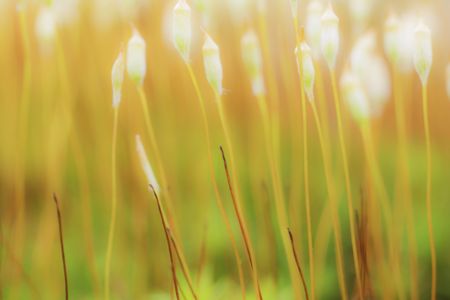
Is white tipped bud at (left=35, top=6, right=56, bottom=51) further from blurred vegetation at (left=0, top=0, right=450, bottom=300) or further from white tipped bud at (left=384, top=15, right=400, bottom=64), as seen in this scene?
white tipped bud at (left=384, top=15, right=400, bottom=64)

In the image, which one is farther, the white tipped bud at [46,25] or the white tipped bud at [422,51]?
the white tipped bud at [46,25]

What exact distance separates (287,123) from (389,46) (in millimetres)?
241

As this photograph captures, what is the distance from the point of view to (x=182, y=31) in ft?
1.65

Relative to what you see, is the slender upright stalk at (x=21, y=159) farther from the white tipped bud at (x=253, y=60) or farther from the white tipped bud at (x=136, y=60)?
the white tipped bud at (x=253, y=60)

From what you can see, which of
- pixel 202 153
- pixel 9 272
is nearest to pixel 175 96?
pixel 202 153

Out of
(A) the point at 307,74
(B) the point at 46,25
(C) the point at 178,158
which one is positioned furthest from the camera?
(C) the point at 178,158

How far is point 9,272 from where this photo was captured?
0.65 m

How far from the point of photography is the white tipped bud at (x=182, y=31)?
501mm

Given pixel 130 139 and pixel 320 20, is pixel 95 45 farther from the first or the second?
pixel 320 20

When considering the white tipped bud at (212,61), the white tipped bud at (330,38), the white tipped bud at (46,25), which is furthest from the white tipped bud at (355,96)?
the white tipped bud at (46,25)

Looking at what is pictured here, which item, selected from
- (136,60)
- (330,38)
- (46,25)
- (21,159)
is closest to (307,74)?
(330,38)

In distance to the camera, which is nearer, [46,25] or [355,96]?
[355,96]

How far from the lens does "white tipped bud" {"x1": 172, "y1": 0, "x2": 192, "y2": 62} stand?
501 millimetres

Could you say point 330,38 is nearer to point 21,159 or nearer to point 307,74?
point 307,74
